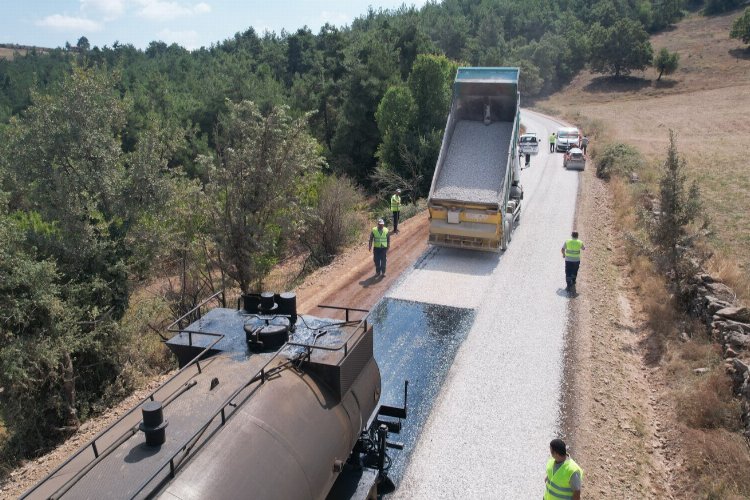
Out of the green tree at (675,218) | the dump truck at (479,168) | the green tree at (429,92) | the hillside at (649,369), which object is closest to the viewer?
the hillside at (649,369)

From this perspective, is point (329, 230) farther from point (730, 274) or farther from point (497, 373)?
point (730, 274)

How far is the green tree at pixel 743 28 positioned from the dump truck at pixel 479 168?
3091 inches

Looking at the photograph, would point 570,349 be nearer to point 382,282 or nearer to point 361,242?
point 382,282

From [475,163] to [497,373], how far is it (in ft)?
28.6

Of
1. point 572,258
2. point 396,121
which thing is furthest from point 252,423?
point 396,121

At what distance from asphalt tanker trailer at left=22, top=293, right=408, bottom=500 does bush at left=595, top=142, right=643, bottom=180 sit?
2327 cm

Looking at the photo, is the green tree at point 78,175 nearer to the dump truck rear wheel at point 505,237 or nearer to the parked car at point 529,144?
the dump truck rear wheel at point 505,237

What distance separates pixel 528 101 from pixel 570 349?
7582 centimetres

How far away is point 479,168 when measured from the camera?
56.4 ft

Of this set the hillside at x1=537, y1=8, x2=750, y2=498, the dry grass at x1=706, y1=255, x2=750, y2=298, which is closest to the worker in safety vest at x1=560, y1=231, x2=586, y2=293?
the hillside at x1=537, y1=8, x2=750, y2=498

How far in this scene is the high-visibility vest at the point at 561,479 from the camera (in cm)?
591

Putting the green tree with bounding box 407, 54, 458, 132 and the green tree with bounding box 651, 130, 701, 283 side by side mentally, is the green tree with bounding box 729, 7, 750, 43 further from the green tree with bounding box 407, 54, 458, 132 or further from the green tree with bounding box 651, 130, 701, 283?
the green tree with bounding box 651, 130, 701, 283

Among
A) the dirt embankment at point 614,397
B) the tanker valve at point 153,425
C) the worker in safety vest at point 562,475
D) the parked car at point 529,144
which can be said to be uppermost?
the tanker valve at point 153,425

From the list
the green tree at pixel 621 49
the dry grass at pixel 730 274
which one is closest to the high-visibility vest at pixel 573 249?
the dry grass at pixel 730 274
